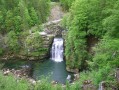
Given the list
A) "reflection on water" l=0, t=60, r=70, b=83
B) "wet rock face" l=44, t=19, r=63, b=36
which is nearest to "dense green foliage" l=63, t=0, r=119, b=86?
"reflection on water" l=0, t=60, r=70, b=83

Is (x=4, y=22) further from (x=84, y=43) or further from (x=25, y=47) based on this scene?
(x=84, y=43)

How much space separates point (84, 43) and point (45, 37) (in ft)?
35.2

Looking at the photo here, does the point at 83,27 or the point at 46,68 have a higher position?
the point at 83,27

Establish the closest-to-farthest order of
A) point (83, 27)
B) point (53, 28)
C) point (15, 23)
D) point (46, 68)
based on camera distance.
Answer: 1. point (83, 27)
2. point (46, 68)
3. point (15, 23)
4. point (53, 28)

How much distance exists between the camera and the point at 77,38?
50469mm

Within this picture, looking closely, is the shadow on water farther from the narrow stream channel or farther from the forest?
the forest

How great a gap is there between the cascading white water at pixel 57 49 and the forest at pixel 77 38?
1979mm

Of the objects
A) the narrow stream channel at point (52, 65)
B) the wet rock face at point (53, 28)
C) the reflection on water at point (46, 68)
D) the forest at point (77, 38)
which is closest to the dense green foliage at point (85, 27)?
the forest at point (77, 38)

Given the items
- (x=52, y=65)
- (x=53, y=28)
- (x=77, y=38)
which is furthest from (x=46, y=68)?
(x=53, y=28)

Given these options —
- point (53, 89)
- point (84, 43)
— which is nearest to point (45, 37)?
point (84, 43)

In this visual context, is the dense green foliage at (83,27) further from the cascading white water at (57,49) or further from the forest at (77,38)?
the cascading white water at (57,49)

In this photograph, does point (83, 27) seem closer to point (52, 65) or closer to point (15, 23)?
point (52, 65)

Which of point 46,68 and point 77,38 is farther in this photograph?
point 46,68

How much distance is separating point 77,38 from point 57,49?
873cm
